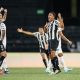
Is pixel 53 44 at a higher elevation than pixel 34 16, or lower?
higher

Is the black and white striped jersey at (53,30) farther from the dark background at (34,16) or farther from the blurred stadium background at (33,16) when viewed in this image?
the dark background at (34,16)

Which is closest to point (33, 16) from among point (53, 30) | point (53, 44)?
point (53, 30)

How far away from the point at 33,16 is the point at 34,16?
50 millimetres

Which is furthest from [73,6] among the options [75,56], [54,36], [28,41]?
[54,36]

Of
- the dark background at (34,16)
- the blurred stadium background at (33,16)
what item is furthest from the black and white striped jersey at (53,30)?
the dark background at (34,16)

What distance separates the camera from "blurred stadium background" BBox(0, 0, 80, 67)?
2992 centimetres

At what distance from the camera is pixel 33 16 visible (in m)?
32.9

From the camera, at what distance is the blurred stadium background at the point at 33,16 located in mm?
29922

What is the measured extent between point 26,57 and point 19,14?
28.4 ft

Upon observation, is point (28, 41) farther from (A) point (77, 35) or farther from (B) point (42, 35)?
(B) point (42, 35)

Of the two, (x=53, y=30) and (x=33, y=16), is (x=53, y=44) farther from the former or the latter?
(x=33, y=16)

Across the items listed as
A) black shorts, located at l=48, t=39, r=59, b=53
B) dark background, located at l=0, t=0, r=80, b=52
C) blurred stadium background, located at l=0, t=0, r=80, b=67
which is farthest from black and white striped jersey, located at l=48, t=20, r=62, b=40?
dark background, located at l=0, t=0, r=80, b=52

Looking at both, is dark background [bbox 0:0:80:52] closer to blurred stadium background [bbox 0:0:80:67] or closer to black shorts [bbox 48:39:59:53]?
blurred stadium background [bbox 0:0:80:67]

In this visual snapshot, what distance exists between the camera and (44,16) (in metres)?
33.3
